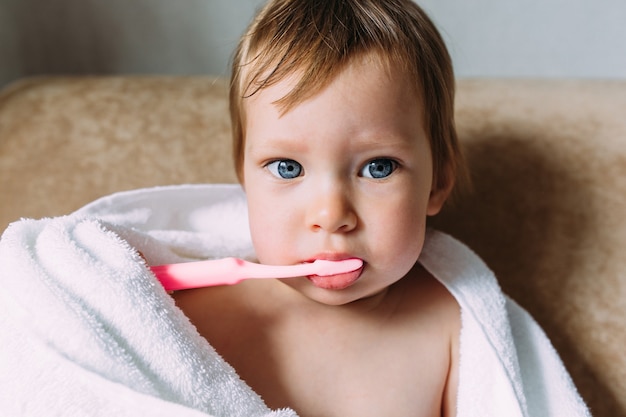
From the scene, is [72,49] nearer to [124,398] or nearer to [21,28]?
[21,28]

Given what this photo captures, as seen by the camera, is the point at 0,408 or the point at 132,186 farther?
the point at 132,186

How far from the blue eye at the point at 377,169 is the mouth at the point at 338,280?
0.09 meters

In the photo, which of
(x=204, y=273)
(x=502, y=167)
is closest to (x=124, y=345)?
(x=204, y=273)

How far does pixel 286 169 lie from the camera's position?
0.69 metres

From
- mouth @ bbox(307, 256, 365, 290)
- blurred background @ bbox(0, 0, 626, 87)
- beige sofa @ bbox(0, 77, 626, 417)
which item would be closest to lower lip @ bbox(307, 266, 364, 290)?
mouth @ bbox(307, 256, 365, 290)

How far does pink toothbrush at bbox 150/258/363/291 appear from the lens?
676mm

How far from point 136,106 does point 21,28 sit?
47cm

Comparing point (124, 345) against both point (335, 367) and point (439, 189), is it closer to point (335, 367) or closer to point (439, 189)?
point (335, 367)

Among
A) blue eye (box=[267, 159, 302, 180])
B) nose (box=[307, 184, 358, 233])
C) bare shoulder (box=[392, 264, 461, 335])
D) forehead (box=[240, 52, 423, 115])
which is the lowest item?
bare shoulder (box=[392, 264, 461, 335])

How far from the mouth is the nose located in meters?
0.04

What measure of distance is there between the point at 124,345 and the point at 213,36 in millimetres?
806

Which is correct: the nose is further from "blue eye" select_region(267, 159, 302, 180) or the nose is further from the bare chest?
the bare chest

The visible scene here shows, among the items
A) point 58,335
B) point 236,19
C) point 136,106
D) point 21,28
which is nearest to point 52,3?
point 21,28

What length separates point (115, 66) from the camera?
1361 mm
